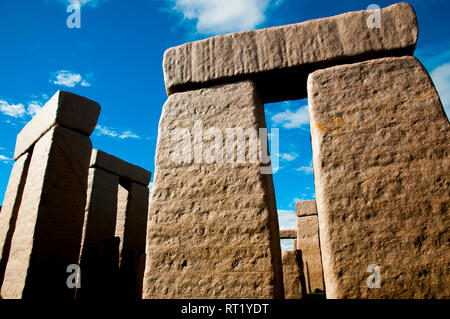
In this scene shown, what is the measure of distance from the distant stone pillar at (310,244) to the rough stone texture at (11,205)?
6.51 meters

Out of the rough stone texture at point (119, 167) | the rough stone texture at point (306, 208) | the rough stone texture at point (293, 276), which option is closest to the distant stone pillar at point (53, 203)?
the rough stone texture at point (119, 167)

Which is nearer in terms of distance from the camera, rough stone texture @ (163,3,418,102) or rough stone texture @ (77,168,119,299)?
rough stone texture @ (163,3,418,102)

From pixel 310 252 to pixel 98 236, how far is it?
5559mm

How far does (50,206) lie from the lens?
3.12 m

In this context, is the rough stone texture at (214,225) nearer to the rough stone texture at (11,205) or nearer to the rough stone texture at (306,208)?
the rough stone texture at (11,205)

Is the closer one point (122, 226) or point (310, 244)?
point (122, 226)

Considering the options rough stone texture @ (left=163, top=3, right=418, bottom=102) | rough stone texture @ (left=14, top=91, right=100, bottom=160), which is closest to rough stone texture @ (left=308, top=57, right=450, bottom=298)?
rough stone texture @ (left=163, top=3, right=418, bottom=102)

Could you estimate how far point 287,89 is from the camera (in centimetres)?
228

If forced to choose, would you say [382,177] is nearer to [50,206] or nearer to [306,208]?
[50,206]

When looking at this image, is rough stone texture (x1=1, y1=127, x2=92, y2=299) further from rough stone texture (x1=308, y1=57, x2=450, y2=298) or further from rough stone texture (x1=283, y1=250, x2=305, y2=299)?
rough stone texture (x1=283, y1=250, x2=305, y2=299)

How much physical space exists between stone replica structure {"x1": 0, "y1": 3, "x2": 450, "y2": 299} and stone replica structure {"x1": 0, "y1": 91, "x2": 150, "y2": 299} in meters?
1.82

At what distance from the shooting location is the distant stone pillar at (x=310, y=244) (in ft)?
24.5

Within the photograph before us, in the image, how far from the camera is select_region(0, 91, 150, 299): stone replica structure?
2.95 m

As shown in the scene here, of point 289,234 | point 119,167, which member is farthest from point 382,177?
point 289,234
